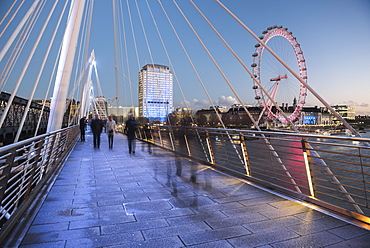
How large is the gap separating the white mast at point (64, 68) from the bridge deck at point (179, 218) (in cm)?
340

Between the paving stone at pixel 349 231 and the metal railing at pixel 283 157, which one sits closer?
the paving stone at pixel 349 231

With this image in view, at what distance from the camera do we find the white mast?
27.0 feet

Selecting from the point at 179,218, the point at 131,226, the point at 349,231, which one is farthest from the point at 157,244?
the point at 349,231

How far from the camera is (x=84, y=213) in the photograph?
367cm

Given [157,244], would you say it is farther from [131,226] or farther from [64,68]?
[64,68]

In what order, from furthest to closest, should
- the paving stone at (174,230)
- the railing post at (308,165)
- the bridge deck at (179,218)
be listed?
the railing post at (308,165)
the paving stone at (174,230)
the bridge deck at (179,218)

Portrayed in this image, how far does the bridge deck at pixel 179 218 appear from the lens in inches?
110

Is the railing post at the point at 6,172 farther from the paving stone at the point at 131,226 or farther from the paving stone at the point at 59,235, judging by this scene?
the paving stone at the point at 131,226

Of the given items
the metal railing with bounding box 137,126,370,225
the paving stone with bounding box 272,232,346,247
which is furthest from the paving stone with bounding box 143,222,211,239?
the metal railing with bounding box 137,126,370,225

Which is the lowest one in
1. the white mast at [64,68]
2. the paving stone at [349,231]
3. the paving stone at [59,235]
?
the paving stone at [59,235]

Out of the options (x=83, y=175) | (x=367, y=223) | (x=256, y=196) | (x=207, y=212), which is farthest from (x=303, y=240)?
(x=83, y=175)

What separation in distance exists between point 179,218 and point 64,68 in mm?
7034

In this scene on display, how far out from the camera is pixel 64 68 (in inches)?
340

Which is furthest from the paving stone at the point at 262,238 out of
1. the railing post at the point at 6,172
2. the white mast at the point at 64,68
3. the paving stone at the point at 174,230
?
the white mast at the point at 64,68
